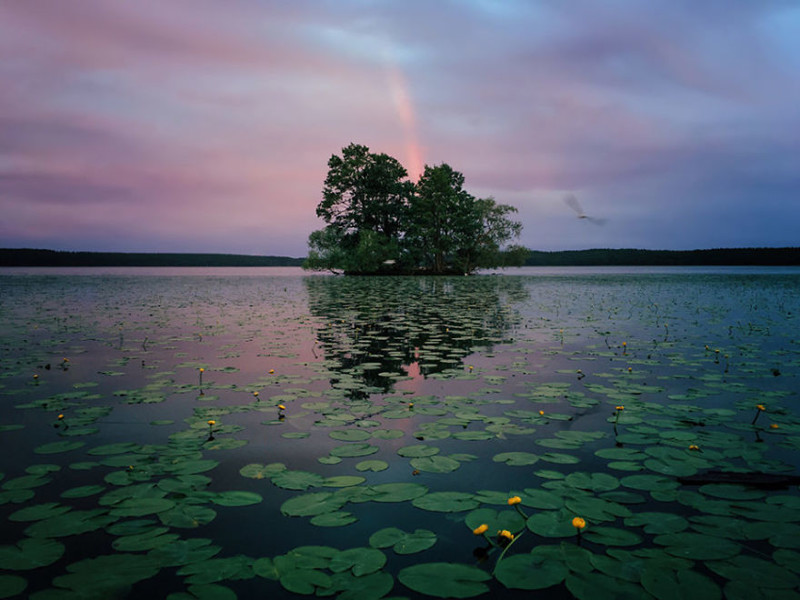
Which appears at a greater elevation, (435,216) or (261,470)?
(435,216)

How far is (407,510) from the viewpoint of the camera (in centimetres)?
278

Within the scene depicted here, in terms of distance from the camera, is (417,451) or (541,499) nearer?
(541,499)

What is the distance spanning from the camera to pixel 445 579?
6.89 ft

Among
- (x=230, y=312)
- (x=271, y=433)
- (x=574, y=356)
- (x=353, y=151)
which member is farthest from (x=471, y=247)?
(x=271, y=433)

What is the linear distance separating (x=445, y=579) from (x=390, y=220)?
48846mm

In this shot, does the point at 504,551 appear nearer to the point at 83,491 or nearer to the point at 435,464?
the point at 435,464

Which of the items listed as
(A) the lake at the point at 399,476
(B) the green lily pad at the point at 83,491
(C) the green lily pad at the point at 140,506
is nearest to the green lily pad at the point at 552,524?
(A) the lake at the point at 399,476

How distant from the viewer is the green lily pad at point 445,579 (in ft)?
6.62

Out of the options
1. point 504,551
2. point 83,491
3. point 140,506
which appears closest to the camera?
point 504,551

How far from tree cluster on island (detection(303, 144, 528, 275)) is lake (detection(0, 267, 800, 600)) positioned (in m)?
37.3

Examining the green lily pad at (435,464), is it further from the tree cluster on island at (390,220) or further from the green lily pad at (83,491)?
the tree cluster on island at (390,220)

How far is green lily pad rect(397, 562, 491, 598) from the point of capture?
202cm

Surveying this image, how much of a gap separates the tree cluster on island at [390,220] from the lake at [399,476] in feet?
122

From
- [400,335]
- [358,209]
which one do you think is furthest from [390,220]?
[400,335]
